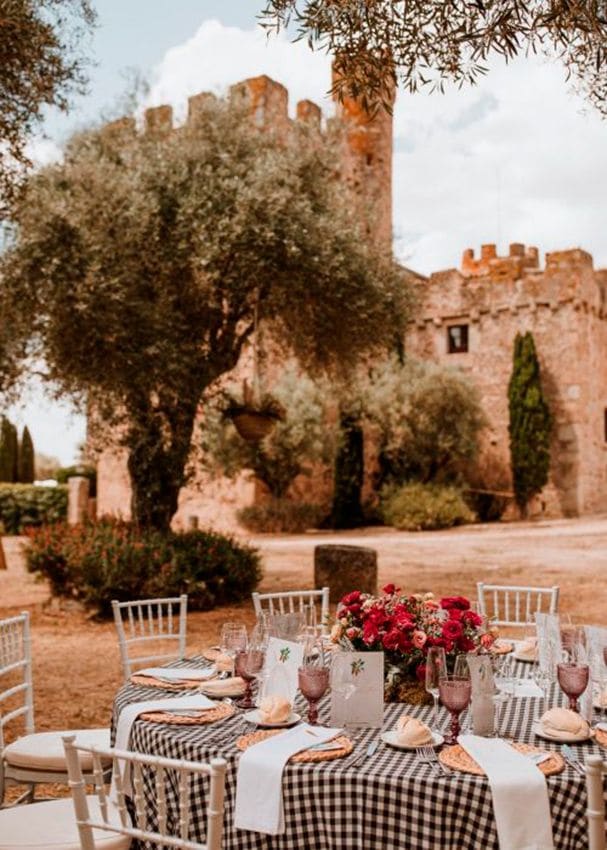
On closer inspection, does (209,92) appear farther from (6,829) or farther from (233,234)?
(6,829)

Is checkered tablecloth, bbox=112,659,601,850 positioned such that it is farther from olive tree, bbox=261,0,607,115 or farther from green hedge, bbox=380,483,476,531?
green hedge, bbox=380,483,476,531

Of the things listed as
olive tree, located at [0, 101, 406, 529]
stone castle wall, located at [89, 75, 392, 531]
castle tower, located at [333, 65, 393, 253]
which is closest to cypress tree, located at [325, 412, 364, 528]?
stone castle wall, located at [89, 75, 392, 531]

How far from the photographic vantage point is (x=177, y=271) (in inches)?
397

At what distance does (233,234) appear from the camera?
9453 mm

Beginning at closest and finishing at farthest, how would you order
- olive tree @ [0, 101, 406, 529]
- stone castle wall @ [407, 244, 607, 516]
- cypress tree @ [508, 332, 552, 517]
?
olive tree @ [0, 101, 406, 529], cypress tree @ [508, 332, 552, 517], stone castle wall @ [407, 244, 607, 516]

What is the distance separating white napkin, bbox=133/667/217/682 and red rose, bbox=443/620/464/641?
3.20ft

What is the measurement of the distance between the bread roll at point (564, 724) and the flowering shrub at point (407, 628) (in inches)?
18.4

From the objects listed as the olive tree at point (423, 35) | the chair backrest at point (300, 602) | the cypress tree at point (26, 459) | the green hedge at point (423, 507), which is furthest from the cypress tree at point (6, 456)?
the olive tree at point (423, 35)

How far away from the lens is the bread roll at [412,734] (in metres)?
2.69

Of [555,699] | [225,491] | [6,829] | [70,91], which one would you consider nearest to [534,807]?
[555,699]

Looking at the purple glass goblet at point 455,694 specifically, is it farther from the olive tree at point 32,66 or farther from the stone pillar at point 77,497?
the stone pillar at point 77,497

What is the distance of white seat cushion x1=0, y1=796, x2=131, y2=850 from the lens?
279 cm

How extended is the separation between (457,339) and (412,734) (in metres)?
24.0

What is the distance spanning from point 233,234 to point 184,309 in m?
1.31
